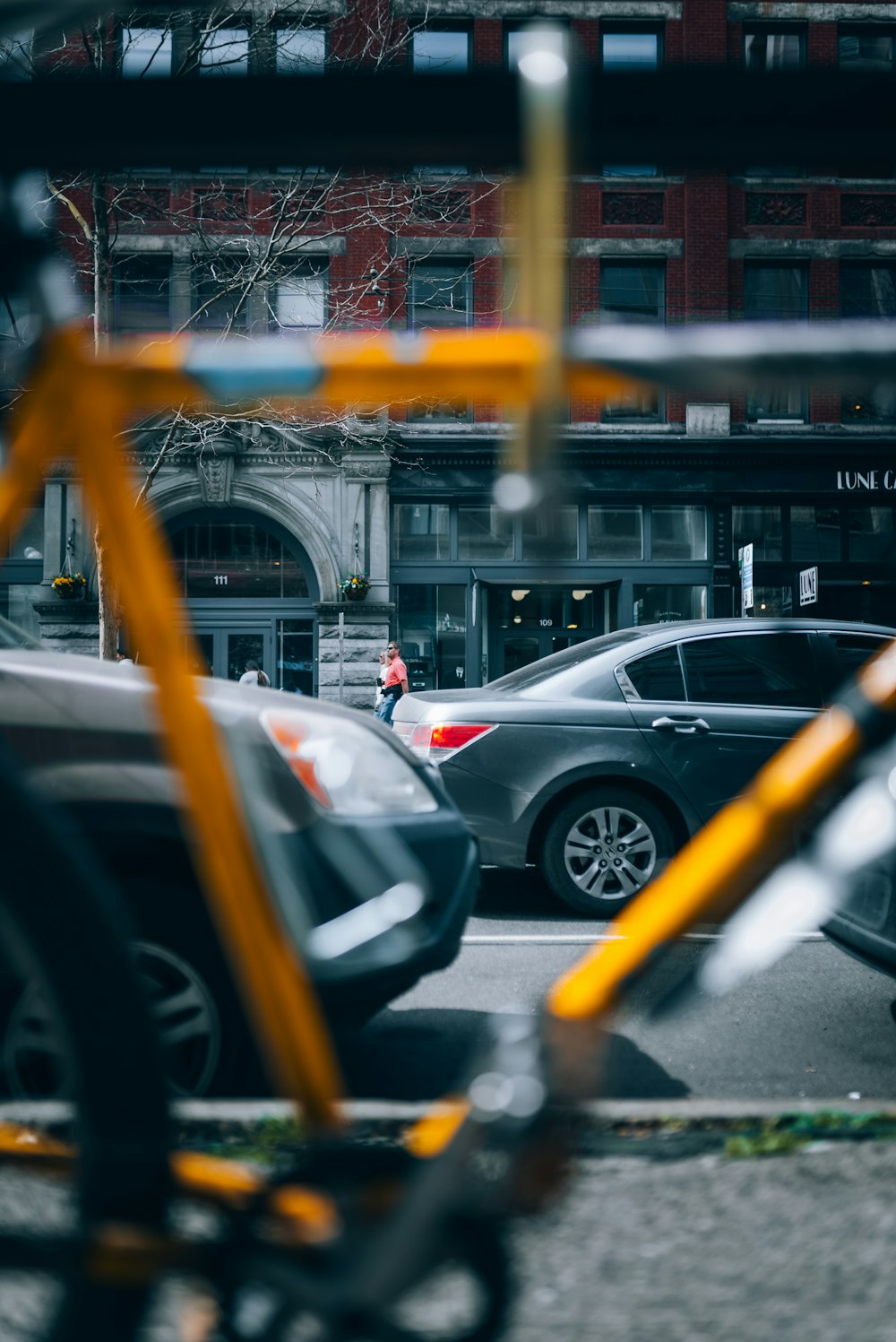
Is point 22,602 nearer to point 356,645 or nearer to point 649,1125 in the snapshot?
point 356,645

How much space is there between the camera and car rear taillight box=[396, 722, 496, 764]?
629 cm

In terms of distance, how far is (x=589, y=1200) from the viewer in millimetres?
2576

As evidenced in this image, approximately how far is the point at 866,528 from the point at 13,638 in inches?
778

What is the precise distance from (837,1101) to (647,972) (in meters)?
2.05

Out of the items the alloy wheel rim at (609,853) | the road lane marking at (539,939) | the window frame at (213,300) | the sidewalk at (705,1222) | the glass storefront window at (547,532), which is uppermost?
the window frame at (213,300)

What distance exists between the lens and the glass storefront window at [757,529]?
20.9 meters

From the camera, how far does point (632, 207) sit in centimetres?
2136

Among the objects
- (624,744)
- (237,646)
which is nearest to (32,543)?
(237,646)

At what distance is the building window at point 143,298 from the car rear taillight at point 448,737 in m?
15.3

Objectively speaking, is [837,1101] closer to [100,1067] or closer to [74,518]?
[100,1067]

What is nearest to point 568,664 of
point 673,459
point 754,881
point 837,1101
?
point 837,1101

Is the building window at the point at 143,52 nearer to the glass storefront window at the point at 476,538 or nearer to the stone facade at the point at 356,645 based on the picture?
the glass storefront window at the point at 476,538

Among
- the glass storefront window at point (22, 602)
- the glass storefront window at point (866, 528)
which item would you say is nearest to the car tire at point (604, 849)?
the glass storefront window at point (866, 528)

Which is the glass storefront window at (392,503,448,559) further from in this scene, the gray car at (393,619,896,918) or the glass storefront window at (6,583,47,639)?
the gray car at (393,619,896,918)
